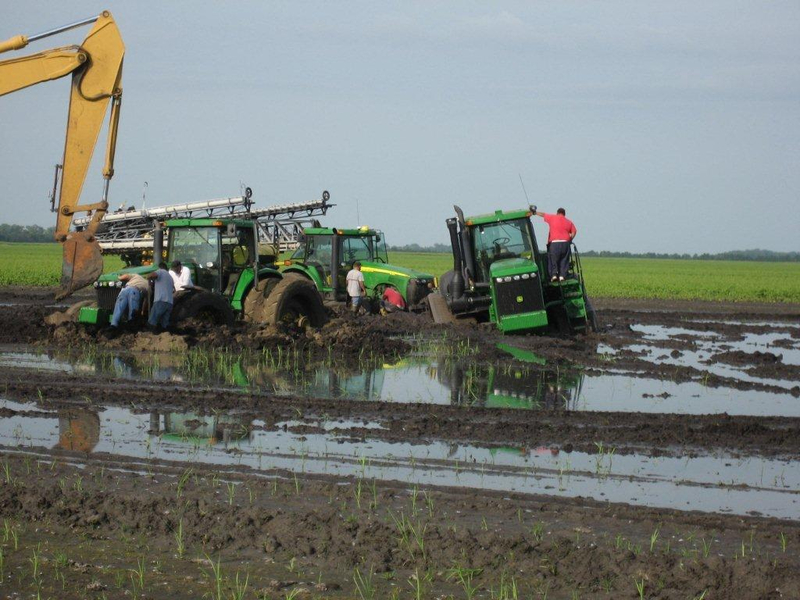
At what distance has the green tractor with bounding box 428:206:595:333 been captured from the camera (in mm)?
18953

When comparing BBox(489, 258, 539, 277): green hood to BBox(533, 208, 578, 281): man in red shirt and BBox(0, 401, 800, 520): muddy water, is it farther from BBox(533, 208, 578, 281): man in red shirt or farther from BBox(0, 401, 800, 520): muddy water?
BBox(0, 401, 800, 520): muddy water

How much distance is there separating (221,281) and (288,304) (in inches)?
47.5

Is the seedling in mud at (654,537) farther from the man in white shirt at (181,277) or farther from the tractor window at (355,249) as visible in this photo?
the tractor window at (355,249)

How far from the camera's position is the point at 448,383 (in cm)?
1400

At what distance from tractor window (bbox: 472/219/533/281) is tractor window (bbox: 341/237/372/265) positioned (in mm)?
4486

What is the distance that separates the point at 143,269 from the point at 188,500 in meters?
10.7

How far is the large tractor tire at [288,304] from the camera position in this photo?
1791 cm

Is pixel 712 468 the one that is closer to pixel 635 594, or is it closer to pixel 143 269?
pixel 635 594

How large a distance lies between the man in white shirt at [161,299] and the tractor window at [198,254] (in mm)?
1165

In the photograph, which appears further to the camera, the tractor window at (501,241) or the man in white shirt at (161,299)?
the tractor window at (501,241)

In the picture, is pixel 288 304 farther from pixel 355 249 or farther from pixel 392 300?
pixel 392 300

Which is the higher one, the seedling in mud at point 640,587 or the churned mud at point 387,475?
the churned mud at point 387,475

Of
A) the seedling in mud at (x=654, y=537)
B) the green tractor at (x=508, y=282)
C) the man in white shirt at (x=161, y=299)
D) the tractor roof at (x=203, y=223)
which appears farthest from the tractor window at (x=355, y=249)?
the seedling in mud at (x=654, y=537)

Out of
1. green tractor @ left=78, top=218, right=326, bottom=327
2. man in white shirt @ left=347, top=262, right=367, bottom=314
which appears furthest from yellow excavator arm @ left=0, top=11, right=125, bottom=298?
man in white shirt @ left=347, top=262, right=367, bottom=314
